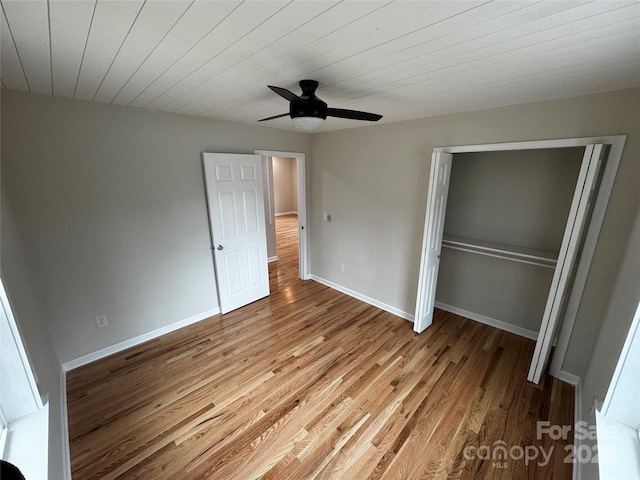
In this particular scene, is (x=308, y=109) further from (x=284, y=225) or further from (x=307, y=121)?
(x=284, y=225)

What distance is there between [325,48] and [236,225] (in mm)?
2428

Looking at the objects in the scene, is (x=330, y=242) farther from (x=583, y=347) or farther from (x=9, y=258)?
(x=9, y=258)

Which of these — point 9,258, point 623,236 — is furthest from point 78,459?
point 623,236

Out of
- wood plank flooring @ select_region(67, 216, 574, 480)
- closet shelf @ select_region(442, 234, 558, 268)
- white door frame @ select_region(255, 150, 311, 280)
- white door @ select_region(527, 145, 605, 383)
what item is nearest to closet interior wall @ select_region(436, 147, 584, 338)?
closet shelf @ select_region(442, 234, 558, 268)

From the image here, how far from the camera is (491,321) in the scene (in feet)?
10.2

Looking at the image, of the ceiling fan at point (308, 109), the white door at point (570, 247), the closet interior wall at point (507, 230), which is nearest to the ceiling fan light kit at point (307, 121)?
the ceiling fan at point (308, 109)

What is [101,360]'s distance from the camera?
2525mm

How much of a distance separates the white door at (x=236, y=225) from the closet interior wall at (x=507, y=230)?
2469 millimetres

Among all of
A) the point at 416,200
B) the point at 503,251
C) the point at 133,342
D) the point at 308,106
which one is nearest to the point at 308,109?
the point at 308,106

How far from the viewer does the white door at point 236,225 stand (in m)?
3.00

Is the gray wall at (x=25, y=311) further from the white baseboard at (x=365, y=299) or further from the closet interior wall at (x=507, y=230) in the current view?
the closet interior wall at (x=507, y=230)

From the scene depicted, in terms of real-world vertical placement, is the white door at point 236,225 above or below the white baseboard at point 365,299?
above

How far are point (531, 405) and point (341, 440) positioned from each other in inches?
61.1

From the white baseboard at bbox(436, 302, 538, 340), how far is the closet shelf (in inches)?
30.4
